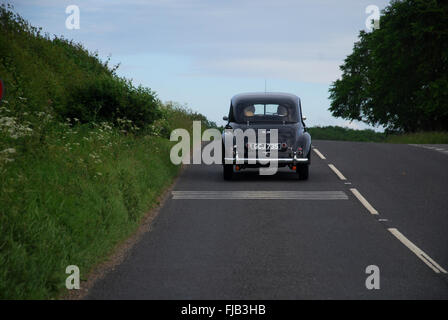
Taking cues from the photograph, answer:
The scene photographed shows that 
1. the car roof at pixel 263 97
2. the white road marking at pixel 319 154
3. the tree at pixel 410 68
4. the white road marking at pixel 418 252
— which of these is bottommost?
the white road marking at pixel 418 252

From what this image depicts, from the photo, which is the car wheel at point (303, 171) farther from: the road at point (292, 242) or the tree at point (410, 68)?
the tree at point (410, 68)

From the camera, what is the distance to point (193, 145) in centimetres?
2847

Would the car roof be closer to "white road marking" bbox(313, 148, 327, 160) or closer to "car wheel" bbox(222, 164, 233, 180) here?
"car wheel" bbox(222, 164, 233, 180)

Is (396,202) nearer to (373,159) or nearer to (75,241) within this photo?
(75,241)

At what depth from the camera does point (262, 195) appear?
15.0 metres

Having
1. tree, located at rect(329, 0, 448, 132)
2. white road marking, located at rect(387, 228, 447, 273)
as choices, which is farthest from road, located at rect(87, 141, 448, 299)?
tree, located at rect(329, 0, 448, 132)

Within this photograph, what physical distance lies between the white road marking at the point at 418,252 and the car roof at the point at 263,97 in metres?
8.03

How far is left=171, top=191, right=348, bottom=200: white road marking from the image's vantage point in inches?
577

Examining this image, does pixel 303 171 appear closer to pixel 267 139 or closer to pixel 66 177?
pixel 267 139

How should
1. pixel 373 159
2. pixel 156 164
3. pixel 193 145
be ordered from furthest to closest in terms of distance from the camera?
1. pixel 193 145
2. pixel 373 159
3. pixel 156 164

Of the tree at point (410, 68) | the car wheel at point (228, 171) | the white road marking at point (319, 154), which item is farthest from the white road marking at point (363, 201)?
the tree at point (410, 68)

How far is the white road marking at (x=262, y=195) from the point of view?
14.7 metres

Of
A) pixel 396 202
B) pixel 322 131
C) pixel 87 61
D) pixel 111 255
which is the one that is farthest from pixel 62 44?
pixel 322 131
